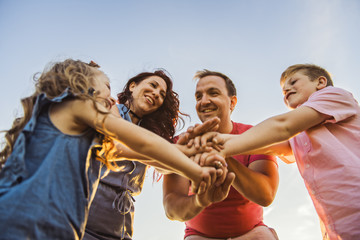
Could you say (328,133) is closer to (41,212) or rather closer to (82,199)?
(82,199)

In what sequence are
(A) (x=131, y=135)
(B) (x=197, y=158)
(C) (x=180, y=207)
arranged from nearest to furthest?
(A) (x=131, y=135)
(B) (x=197, y=158)
(C) (x=180, y=207)

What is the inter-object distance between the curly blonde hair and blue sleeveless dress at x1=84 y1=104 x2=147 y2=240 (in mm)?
797

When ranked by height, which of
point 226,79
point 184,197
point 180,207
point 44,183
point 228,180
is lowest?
point 44,183

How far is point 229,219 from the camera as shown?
9.98 feet

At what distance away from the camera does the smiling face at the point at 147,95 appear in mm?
3980

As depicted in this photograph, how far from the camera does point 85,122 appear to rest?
177cm

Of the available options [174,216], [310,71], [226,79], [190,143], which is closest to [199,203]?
[174,216]

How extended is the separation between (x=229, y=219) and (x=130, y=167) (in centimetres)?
135

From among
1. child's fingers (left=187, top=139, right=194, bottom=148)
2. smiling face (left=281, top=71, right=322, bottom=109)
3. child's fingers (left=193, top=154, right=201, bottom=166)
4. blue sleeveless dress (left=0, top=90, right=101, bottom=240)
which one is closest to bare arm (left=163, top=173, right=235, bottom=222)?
child's fingers (left=193, top=154, right=201, bottom=166)

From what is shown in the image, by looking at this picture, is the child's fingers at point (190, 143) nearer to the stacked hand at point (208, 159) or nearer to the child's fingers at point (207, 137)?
the stacked hand at point (208, 159)

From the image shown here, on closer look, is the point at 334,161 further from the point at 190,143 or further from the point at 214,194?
the point at 190,143

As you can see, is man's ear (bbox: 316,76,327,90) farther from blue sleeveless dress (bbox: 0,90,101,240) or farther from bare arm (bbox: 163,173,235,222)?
blue sleeveless dress (bbox: 0,90,101,240)

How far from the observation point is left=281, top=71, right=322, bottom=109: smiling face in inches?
124

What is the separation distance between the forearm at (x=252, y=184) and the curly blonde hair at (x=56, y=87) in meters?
1.51
